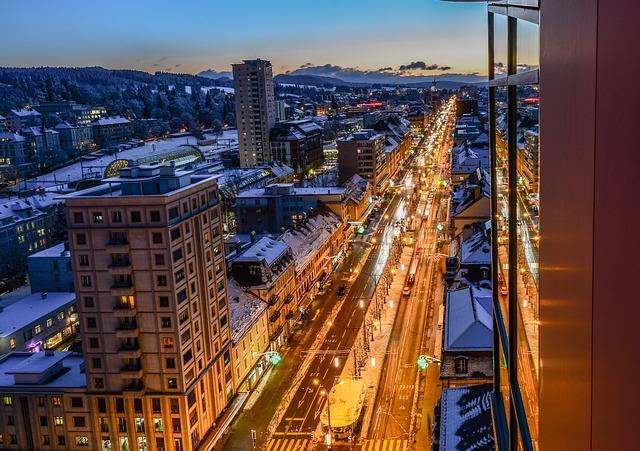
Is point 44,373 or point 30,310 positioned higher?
point 44,373

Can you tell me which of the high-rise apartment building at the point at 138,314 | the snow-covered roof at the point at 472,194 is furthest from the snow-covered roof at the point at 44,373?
the snow-covered roof at the point at 472,194

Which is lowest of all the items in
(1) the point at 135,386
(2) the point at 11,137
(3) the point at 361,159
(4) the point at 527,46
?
(1) the point at 135,386

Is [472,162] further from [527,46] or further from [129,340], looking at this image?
[527,46]

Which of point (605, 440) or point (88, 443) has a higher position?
point (605, 440)

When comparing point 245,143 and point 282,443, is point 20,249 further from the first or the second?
point 245,143

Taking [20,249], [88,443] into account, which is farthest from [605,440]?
[20,249]

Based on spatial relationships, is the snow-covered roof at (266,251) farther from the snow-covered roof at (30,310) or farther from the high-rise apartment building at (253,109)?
the high-rise apartment building at (253,109)

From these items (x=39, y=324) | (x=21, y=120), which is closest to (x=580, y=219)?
(x=39, y=324)
